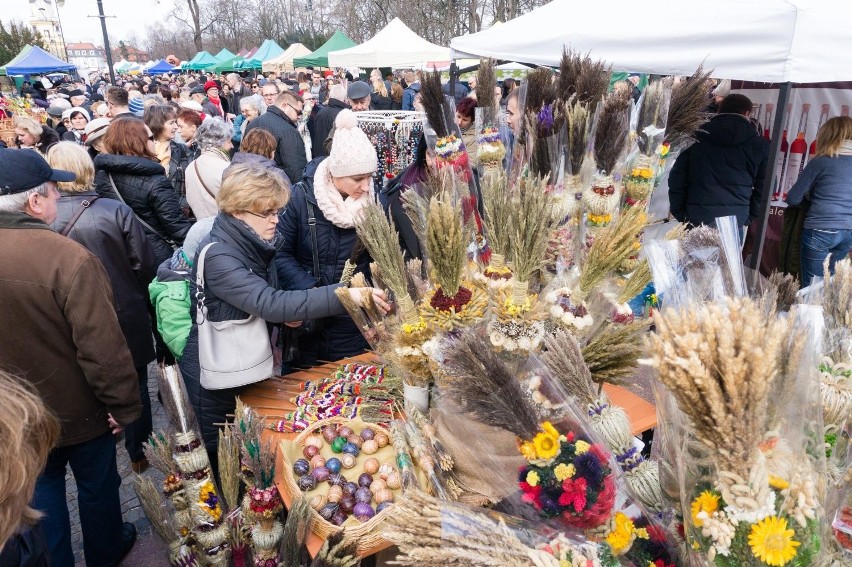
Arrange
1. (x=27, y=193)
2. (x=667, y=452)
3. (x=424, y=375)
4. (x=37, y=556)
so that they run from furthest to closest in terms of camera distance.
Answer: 1. (x=27, y=193)
2. (x=424, y=375)
3. (x=37, y=556)
4. (x=667, y=452)

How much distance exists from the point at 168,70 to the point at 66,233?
3205cm

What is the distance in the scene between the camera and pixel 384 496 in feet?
5.50

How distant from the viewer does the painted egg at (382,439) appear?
190cm

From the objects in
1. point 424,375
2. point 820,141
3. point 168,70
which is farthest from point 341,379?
point 168,70

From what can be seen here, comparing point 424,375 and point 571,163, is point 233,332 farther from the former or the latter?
point 571,163

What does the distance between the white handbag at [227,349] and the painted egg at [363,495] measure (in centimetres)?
74

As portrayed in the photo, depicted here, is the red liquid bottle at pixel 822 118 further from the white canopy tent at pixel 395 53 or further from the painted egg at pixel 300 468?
the white canopy tent at pixel 395 53

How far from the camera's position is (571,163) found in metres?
2.10

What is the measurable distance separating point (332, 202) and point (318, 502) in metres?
1.40

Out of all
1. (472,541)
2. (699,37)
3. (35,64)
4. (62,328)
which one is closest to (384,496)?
(472,541)

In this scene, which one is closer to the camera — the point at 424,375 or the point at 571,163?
the point at 424,375

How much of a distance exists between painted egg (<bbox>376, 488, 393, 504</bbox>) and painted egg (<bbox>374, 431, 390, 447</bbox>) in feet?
0.69

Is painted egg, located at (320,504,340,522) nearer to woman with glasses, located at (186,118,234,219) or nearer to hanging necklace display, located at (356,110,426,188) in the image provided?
woman with glasses, located at (186,118,234,219)

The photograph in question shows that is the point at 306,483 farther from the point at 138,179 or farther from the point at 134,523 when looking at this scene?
the point at 138,179
